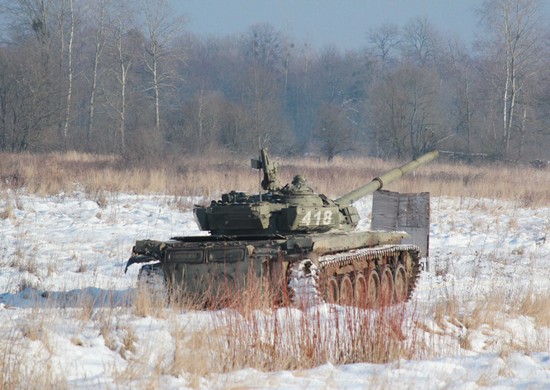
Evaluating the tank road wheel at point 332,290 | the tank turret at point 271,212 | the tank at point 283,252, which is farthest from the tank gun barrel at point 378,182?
the tank road wheel at point 332,290

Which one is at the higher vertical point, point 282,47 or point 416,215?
point 282,47

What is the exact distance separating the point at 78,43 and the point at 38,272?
43741 mm

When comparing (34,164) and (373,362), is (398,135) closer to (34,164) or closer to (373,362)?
(34,164)

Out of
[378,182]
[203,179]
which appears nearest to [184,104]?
[203,179]

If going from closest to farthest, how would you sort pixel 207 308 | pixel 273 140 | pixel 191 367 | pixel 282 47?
pixel 191 367 < pixel 207 308 < pixel 273 140 < pixel 282 47

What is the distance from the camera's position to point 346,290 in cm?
1016

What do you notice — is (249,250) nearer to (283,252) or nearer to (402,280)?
(283,252)

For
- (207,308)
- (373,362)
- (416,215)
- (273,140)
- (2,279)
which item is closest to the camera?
(373,362)

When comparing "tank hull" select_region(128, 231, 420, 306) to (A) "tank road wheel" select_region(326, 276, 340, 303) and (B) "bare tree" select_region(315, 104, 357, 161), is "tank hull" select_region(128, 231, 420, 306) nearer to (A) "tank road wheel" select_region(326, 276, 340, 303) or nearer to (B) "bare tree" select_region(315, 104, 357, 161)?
(A) "tank road wheel" select_region(326, 276, 340, 303)

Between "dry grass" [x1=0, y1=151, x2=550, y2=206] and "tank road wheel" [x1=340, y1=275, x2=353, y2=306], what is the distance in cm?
842

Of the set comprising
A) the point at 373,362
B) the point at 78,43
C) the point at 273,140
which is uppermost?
the point at 78,43

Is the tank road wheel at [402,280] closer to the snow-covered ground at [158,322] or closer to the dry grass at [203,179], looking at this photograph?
the snow-covered ground at [158,322]

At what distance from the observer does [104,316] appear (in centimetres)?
719

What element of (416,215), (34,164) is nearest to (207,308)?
(416,215)
